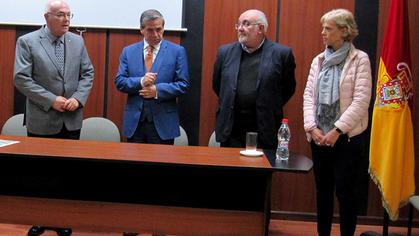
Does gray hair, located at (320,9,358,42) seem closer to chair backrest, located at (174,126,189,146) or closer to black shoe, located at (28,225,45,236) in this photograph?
chair backrest, located at (174,126,189,146)

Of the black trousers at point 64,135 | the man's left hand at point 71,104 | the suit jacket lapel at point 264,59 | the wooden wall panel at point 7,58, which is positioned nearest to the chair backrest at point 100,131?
the black trousers at point 64,135

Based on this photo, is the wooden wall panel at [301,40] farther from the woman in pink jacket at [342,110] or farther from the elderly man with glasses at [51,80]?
the elderly man with glasses at [51,80]

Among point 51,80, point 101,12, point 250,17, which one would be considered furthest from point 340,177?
point 101,12

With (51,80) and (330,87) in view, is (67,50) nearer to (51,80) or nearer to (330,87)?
(51,80)

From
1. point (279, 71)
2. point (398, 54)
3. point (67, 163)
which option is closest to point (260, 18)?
point (279, 71)

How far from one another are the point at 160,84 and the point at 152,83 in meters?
0.07

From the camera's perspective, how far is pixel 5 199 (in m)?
2.79


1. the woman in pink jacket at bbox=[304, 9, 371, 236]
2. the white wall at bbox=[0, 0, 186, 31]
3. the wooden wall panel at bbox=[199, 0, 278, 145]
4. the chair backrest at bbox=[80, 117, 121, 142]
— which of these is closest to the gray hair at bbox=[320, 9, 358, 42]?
the woman in pink jacket at bbox=[304, 9, 371, 236]

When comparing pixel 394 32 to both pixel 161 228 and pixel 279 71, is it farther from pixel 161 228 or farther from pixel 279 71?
pixel 161 228

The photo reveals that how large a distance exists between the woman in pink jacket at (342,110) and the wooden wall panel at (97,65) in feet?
6.25

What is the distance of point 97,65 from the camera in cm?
438

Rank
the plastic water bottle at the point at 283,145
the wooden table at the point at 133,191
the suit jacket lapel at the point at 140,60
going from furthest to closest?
the suit jacket lapel at the point at 140,60, the plastic water bottle at the point at 283,145, the wooden table at the point at 133,191

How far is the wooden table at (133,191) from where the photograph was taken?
2582 mm

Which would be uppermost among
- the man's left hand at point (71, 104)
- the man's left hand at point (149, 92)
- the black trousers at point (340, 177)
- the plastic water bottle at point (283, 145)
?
the man's left hand at point (149, 92)
